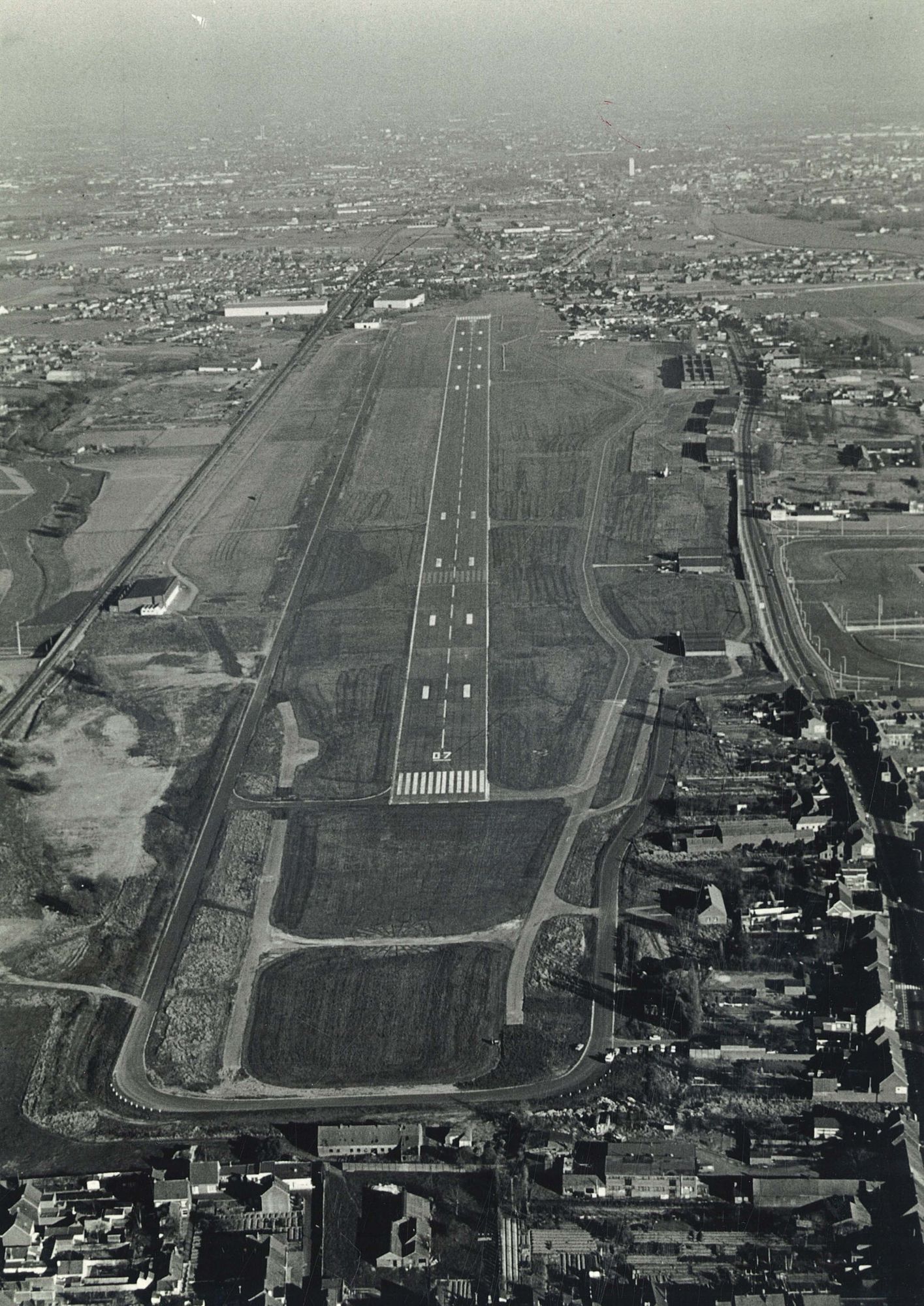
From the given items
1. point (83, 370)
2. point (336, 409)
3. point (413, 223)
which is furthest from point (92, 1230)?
point (413, 223)

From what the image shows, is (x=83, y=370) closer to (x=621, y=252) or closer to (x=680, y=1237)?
(x=621, y=252)

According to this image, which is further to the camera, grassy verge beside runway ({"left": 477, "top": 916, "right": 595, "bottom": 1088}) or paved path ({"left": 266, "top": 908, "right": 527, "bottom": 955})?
paved path ({"left": 266, "top": 908, "right": 527, "bottom": 955})

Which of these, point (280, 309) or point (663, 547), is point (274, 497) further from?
point (280, 309)

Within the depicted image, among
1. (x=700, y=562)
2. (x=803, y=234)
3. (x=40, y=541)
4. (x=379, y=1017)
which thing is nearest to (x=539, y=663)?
(x=700, y=562)

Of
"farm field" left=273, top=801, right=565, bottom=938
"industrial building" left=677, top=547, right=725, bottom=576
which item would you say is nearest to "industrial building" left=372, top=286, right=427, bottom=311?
"industrial building" left=677, top=547, right=725, bottom=576

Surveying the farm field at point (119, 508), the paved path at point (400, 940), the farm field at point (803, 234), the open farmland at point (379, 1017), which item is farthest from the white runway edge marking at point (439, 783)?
the farm field at point (803, 234)

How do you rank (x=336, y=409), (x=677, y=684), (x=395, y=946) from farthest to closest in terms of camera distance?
(x=336, y=409)
(x=677, y=684)
(x=395, y=946)

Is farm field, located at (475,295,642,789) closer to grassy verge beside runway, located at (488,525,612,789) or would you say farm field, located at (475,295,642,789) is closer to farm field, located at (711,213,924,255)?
grassy verge beside runway, located at (488,525,612,789)
